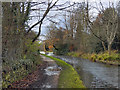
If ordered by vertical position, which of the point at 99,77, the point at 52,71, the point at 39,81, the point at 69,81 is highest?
the point at 39,81

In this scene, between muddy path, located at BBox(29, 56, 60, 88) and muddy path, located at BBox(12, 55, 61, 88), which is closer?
muddy path, located at BBox(12, 55, 61, 88)

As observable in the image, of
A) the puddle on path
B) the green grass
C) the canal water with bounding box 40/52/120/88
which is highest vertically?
the green grass

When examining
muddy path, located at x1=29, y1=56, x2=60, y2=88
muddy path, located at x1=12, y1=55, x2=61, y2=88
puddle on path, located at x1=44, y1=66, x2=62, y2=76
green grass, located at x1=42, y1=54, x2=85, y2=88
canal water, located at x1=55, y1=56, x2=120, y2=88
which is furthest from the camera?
puddle on path, located at x1=44, y1=66, x2=62, y2=76

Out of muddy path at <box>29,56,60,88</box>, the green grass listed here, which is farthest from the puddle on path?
the green grass

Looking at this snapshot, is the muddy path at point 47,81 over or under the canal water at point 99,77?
over

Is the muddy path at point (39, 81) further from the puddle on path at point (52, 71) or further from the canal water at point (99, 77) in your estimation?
the canal water at point (99, 77)

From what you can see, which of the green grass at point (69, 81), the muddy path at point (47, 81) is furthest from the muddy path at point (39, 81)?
the green grass at point (69, 81)

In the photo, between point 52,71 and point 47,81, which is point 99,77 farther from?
point 47,81

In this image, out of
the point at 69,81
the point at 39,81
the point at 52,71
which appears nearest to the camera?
the point at 39,81

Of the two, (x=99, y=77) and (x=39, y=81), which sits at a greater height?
(x=39, y=81)

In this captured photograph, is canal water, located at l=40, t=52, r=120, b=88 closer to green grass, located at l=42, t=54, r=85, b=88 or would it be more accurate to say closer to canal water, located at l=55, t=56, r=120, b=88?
canal water, located at l=55, t=56, r=120, b=88

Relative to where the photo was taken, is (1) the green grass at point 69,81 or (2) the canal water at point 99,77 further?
(2) the canal water at point 99,77

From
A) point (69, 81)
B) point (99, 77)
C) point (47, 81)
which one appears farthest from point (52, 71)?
point (99, 77)

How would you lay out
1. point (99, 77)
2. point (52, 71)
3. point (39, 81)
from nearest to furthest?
point (39, 81)
point (52, 71)
point (99, 77)
